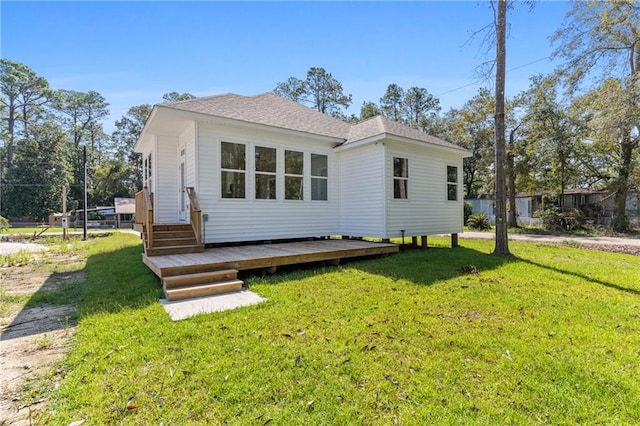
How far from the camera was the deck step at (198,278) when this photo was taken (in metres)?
4.75

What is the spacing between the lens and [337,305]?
4.34 metres

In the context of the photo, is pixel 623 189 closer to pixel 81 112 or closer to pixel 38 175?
pixel 38 175

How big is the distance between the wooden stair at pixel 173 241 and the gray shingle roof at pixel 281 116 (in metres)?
2.80

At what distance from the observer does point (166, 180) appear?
9414mm

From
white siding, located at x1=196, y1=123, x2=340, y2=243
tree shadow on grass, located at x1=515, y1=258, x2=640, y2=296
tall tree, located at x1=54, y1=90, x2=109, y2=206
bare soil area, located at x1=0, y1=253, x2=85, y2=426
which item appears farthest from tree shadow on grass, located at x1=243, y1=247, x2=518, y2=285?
tall tree, located at x1=54, y1=90, x2=109, y2=206

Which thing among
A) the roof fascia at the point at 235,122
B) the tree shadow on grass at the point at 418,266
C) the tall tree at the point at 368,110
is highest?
the tall tree at the point at 368,110

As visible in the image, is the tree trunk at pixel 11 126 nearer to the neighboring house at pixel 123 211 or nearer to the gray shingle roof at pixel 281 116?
the neighboring house at pixel 123 211

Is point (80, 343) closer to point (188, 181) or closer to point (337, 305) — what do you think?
point (337, 305)

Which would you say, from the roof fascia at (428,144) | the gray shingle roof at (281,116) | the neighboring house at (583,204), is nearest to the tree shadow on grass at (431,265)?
the roof fascia at (428,144)

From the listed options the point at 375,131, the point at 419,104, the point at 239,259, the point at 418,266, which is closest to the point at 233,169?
the point at 239,259

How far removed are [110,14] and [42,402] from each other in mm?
8396

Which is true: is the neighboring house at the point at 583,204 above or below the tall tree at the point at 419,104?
below

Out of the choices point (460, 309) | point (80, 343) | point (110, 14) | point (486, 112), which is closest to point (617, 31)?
point (486, 112)

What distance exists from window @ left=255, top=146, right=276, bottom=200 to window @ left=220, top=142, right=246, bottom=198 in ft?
1.37
